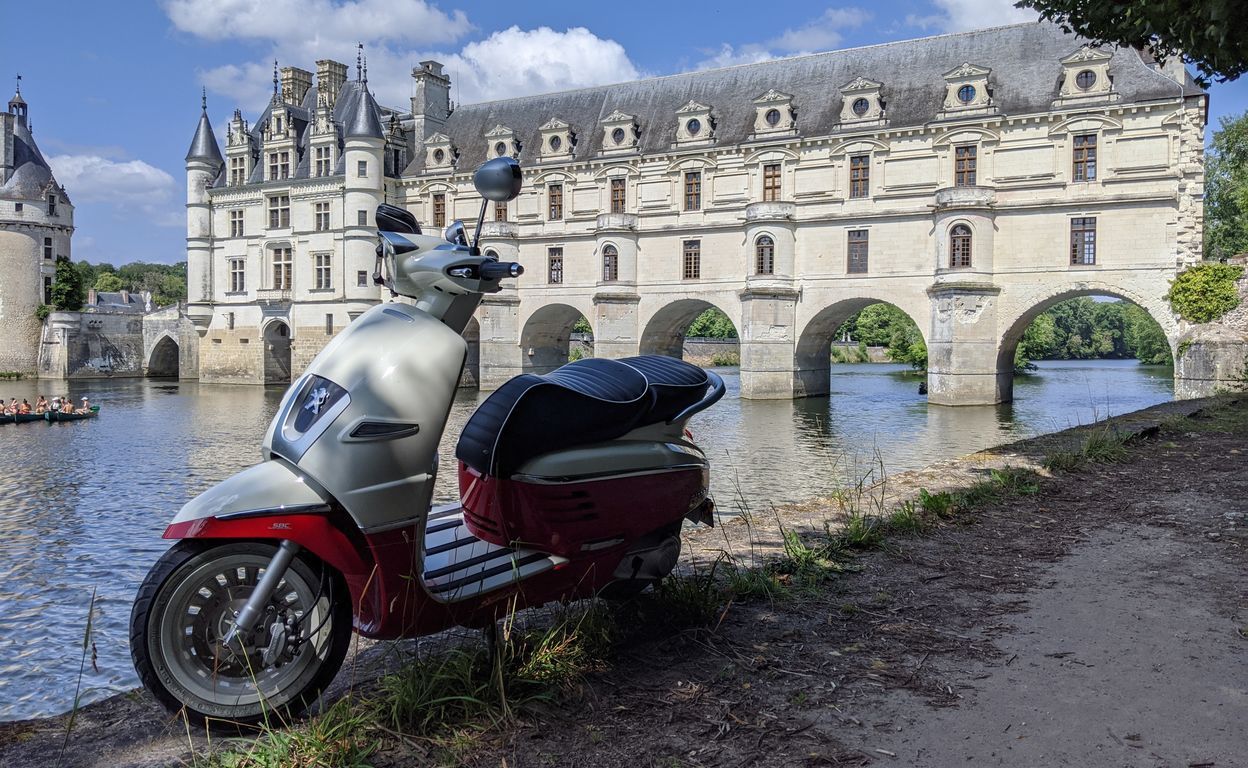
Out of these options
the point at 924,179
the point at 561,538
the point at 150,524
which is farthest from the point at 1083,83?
A: the point at 561,538

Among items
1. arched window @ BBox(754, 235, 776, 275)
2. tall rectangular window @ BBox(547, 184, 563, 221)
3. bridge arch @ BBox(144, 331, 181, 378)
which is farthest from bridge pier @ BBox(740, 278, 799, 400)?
bridge arch @ BBox(144, 331, 181, 378)

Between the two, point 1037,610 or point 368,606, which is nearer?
point 368,606

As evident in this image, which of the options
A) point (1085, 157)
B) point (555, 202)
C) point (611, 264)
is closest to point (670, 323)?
point (611, 264)

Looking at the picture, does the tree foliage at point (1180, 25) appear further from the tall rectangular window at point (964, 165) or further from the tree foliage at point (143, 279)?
the tree foliage at point (143, 279)

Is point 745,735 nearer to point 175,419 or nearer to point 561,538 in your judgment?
point 561,538

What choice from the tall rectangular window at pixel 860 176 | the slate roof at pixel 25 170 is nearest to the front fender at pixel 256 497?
the tall rectangular window at pixel 860 176

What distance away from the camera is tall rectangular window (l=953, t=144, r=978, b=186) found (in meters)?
29.1

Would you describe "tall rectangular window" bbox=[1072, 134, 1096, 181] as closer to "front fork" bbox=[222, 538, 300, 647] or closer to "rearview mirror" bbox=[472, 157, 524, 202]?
"rearview mirror" bbox=[472, 157, 524, 202]

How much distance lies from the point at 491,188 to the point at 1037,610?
288 centimetres

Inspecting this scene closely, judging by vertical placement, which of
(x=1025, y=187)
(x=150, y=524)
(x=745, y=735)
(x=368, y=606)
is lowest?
(x=150, y=524)

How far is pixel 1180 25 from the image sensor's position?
23.2 ft

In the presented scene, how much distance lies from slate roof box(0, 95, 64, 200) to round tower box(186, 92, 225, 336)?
39.4 feet

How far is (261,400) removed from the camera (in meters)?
33.5

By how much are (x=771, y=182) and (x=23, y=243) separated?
4196 cm
